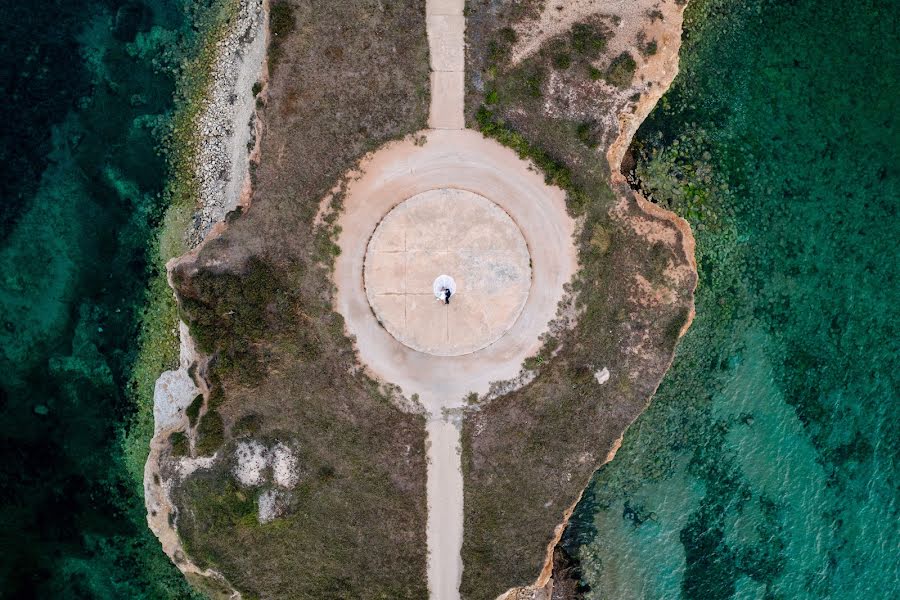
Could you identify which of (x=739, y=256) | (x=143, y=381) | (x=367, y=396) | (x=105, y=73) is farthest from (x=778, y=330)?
(x=105, y=73)

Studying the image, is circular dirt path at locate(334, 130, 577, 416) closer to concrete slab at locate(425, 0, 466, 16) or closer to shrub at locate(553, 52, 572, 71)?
shrub at locate(553, 52, 572, 71)

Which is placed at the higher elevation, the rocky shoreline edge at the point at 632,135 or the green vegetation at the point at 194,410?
the rocky shoreline edge at the point at 632,135

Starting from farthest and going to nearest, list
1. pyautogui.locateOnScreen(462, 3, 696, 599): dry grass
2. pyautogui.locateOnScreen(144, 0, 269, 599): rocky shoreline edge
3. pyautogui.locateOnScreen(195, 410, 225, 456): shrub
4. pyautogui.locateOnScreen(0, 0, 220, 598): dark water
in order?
pyautogui.locateOnScreen(0, 0, 220, 598): dark water, pyautogui.locateOnScreen(144, 0, 269, 599): rocky shoreline edge, pyautogui.locateOnScreen(462, 3, 696, 599): dry grass, pyautogui.locateOnScreen(195, 410, 225, 456): shrub

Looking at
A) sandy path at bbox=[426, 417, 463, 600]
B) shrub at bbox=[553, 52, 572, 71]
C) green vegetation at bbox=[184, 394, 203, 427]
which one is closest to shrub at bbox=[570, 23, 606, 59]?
shrub at bbox=[553, 52, 572, 71]

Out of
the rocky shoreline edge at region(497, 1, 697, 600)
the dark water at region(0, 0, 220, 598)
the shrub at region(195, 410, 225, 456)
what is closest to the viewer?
the shrub at region(195, 410, 225, 456)

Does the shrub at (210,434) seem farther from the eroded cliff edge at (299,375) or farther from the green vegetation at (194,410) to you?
the green vegetation at (194,410)

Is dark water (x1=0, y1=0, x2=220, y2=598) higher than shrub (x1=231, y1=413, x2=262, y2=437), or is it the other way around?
dark water (x1=0, y1=0, x2=220, y2=598)

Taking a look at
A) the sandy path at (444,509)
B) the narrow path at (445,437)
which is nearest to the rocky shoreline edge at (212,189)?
the narrow path at (445,437)

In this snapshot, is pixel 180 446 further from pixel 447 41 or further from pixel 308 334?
pixel 447 41

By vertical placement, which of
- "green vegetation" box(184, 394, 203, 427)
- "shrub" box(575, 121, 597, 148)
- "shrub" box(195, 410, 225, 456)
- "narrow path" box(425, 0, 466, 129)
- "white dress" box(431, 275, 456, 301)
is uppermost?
"narrow path" box(425, 0, 466, 129)
